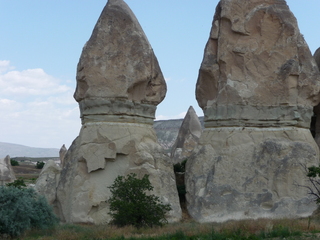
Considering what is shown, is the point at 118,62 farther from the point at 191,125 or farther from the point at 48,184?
the point at 191,125

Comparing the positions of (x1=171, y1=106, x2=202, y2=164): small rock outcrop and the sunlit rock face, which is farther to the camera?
(x1=171, y1=106, x2=202, y2=164): small rock outcrop

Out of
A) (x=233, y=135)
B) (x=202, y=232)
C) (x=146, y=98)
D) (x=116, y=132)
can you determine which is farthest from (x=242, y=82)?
(x=202, y=232)

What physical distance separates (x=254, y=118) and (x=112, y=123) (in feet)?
12.1

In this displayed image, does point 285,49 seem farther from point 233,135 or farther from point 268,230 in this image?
point 268,230

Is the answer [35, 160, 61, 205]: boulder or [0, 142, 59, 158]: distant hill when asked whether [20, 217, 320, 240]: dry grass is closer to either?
[35, 160, 61, 205]: boulder

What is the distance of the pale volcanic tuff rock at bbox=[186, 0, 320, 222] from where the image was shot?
1532 centimetres

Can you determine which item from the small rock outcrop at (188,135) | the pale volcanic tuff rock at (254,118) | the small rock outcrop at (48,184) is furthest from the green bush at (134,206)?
the small rock outcrop at (188,135)

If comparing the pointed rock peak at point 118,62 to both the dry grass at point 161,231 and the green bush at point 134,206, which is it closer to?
the green bush at point 134,206

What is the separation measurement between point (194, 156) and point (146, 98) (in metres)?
2.00

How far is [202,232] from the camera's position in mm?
11898

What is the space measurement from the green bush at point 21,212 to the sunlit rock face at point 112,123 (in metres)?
1.91

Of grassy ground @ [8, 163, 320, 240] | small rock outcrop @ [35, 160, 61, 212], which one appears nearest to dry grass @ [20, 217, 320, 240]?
grassy ground @ [8, 163, 320, 240]

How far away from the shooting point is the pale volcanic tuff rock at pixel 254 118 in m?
15.3

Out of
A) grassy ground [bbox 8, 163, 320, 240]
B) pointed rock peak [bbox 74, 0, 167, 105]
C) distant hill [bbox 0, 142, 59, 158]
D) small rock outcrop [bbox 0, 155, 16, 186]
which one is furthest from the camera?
distant hill [bbox 0, 142, 59, 158]
